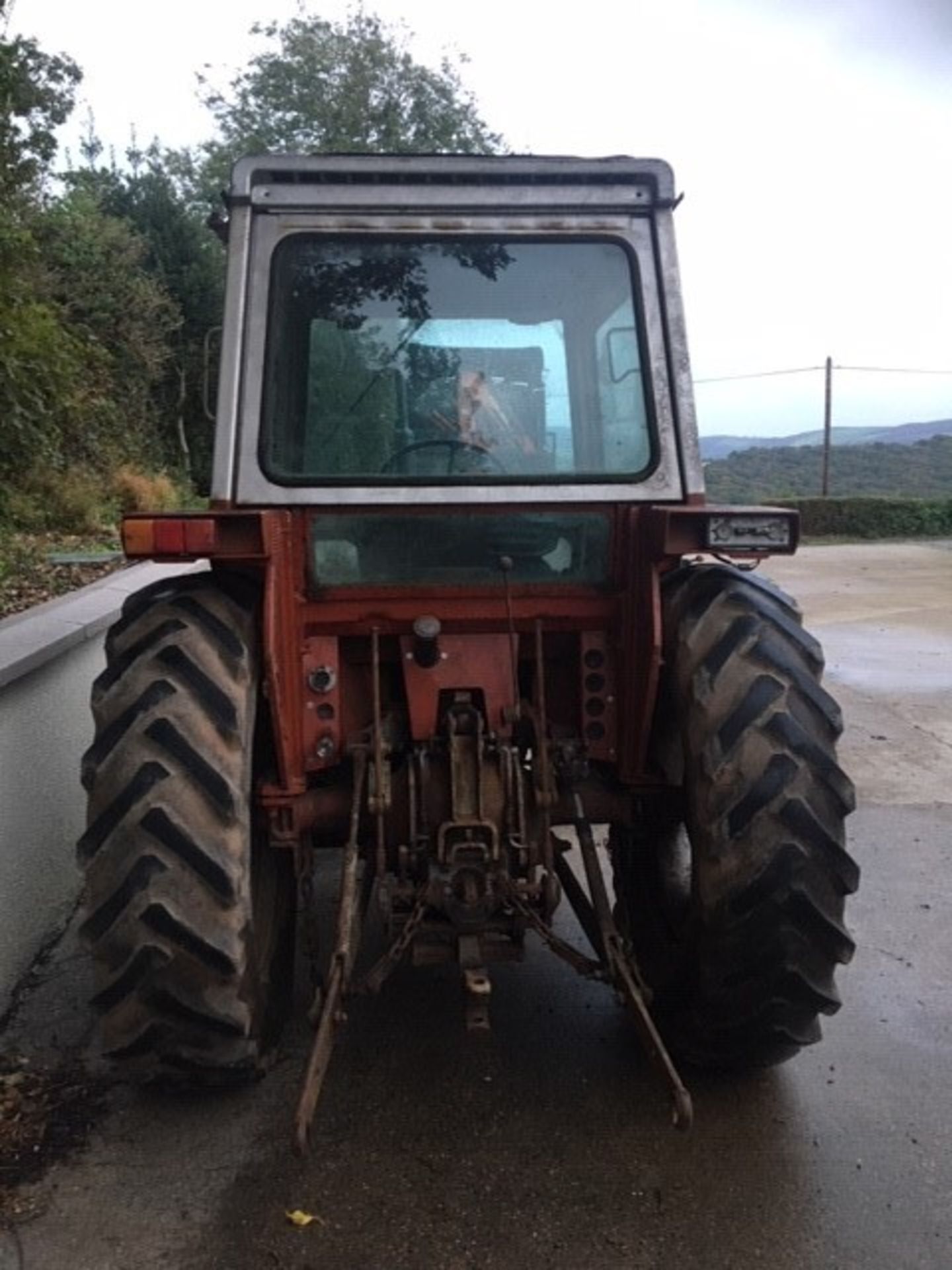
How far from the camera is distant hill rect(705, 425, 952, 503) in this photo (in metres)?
33.1

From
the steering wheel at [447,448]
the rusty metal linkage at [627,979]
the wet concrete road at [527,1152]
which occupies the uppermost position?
the steering wheel at [447,448]

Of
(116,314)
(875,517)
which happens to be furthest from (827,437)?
(116,314)

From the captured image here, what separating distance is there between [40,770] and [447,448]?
224 centimetres

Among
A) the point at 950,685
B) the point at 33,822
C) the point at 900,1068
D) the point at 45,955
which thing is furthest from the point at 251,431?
the point at 950,685

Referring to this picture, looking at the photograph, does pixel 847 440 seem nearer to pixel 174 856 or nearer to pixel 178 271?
pixel 178 271

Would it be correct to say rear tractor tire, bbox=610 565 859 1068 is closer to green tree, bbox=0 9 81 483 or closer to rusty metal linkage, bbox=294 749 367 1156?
rusty metal linkage, bbox=294 749 367 1156

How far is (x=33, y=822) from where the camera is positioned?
14.4ft

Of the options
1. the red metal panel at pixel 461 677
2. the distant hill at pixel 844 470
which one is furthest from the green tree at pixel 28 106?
the distant hill at pixel 844 470

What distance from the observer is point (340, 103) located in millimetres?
24438

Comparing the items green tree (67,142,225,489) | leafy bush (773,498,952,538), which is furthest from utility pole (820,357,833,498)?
green tree (67,142,225,489)

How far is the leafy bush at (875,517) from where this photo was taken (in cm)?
2608

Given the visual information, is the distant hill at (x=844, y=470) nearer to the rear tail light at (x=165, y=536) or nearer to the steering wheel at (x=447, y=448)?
the steering wheel at (x=447, y=448)

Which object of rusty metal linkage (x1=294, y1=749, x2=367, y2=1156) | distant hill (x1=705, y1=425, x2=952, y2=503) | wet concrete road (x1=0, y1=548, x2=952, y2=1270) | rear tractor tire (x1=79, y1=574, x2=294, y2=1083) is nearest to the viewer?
rusty metal linkage (x1=294, y1=749, x2=367, y2=1156)

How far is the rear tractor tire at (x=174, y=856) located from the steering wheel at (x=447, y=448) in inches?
27.7
